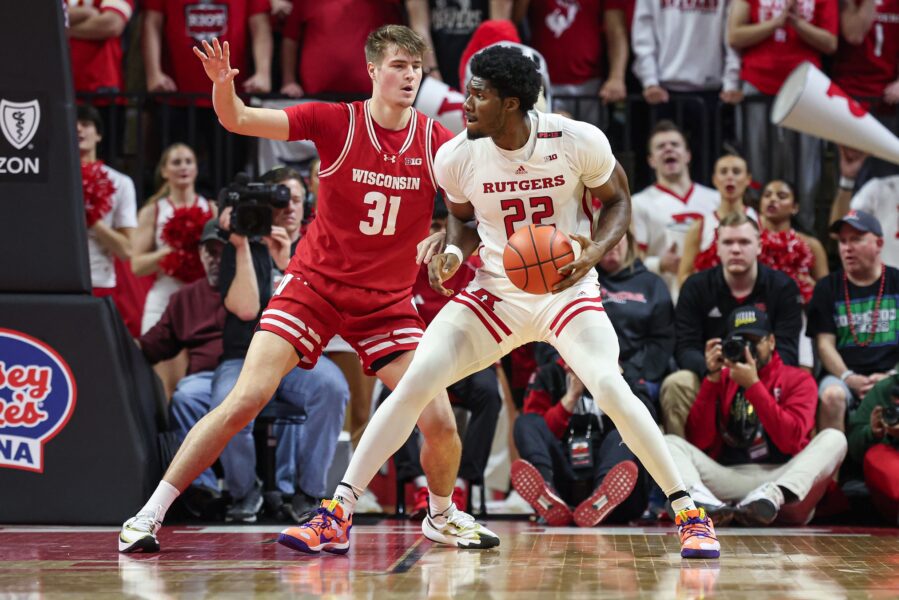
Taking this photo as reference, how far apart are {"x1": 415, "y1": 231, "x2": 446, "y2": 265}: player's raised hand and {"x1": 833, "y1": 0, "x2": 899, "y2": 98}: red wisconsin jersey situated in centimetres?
538

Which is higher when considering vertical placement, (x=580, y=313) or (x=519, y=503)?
(x=580, y=313)

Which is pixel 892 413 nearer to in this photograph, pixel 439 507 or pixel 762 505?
pixel 762 505

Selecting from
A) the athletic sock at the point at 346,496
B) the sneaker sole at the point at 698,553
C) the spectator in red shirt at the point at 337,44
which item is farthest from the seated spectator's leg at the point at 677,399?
the spectator in red shirt at the point at 337,44

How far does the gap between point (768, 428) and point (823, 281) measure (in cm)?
141

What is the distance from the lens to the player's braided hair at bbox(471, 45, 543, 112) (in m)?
5.24

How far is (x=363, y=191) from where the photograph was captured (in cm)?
571

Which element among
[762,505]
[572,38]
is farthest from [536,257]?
[572,38]

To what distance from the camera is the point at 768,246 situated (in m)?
8.35

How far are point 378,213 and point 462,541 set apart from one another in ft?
5.24

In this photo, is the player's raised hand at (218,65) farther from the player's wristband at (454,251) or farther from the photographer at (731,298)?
the photographer at (731,298)

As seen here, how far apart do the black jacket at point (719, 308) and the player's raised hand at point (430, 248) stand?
108 inches

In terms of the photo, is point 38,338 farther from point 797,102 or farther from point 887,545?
point 797,102

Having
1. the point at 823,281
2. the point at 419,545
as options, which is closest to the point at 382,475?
the point at 419,545

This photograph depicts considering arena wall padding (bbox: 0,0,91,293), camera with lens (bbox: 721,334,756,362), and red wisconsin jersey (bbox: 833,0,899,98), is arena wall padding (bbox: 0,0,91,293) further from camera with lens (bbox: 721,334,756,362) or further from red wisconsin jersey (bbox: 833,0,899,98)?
red wisconsin jersey (bbox: 833,0,899,98)
